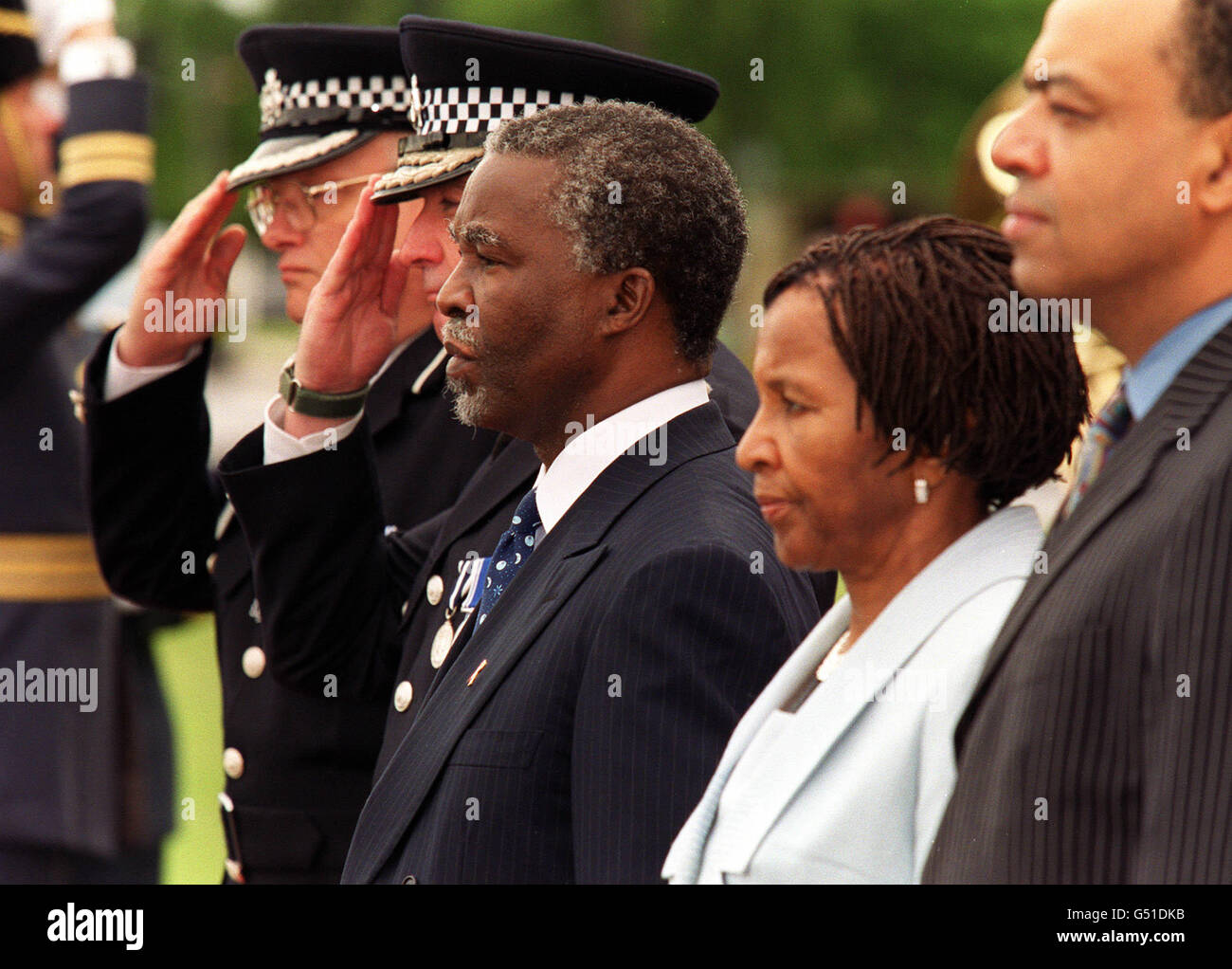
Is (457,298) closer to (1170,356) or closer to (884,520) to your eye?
(884,520)

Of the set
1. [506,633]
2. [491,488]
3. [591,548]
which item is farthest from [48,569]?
[591,548]

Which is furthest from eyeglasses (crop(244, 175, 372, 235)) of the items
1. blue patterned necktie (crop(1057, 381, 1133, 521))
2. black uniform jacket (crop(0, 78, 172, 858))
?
blue patterned necktie (crop(1057, 381, 1133, 521))

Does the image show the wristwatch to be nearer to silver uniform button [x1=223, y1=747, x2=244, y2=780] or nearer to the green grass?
silver uniform button [x1=223, y1=747, x2=244, y2=780]

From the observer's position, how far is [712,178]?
2.90 meters

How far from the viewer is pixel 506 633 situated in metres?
2.73

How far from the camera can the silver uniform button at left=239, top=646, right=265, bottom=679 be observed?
12.1ft

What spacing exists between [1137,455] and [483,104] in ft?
6.31

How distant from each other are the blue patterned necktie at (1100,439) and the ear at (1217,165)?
22 cm

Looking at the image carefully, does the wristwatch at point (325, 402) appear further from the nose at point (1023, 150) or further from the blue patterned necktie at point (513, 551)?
the nose at point (1023, 150)

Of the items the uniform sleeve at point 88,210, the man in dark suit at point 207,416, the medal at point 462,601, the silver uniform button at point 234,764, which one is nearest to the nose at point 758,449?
the medal at point 462,601

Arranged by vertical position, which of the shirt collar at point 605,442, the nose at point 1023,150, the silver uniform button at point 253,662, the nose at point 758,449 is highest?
the nose at point 1023,150

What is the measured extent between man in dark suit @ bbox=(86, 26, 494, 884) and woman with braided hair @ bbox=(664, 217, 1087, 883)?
156 cm

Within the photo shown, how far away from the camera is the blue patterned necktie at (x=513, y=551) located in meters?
2.96
